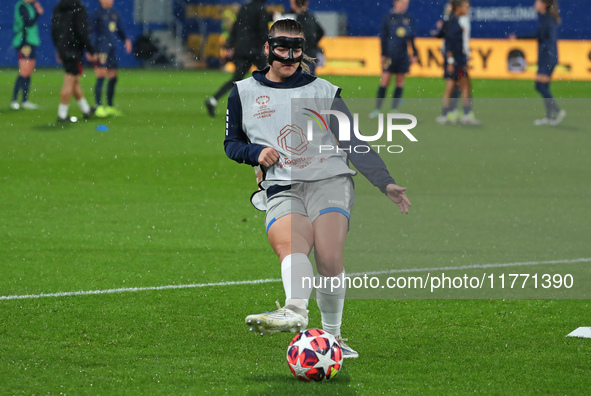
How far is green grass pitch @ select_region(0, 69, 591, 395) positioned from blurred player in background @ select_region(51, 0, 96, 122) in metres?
0.72

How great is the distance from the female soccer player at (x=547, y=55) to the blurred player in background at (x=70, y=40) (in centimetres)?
752

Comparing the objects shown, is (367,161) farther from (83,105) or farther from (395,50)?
(395,50)

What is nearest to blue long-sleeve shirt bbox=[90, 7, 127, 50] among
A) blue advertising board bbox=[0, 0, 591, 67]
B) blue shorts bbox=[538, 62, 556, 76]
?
blue shorts bbox=[538, 62, 556, 76]

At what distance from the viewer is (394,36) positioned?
60.3 feet

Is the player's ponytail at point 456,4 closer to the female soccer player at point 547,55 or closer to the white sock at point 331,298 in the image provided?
the female soccer player at point 547,55

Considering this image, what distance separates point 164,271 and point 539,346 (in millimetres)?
2839

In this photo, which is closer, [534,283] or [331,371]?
[331,371]

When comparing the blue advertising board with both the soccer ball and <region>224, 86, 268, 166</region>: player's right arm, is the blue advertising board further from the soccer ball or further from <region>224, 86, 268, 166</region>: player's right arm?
the soccer ball

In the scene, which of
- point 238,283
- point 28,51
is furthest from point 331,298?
→ point 28,51

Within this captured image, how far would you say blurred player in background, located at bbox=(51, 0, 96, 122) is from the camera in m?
15.6

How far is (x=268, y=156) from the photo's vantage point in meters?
4.62

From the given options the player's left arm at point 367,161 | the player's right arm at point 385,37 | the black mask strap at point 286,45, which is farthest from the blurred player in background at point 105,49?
the player's left arm at point 367,161

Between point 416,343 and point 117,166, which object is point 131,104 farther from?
point 416,343

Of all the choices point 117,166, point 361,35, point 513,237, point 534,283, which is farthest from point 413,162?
point 361,35
